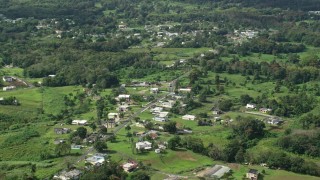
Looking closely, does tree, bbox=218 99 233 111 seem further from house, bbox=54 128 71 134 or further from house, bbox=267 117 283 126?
house, bbox=54 128 71 134

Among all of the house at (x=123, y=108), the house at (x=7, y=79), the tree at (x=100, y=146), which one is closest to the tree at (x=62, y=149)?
the tree at (x=100, y=146)

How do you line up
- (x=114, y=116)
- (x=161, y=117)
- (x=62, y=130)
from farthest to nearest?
(x=114, y=116) → (x=161, y=117) → (x=62, y=130)

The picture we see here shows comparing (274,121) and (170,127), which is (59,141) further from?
(274,121)

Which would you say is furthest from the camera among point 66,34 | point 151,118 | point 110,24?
point 110,24

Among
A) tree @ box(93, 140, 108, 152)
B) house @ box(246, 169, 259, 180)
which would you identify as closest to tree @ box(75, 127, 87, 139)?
tree @ box(93, 140, 108, 152)

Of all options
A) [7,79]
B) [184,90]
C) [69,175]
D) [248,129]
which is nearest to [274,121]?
[248,129]

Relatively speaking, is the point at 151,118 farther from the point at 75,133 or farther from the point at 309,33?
the point at 309,33

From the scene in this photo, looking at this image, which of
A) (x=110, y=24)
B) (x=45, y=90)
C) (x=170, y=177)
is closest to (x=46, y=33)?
(x=110, y=24)
